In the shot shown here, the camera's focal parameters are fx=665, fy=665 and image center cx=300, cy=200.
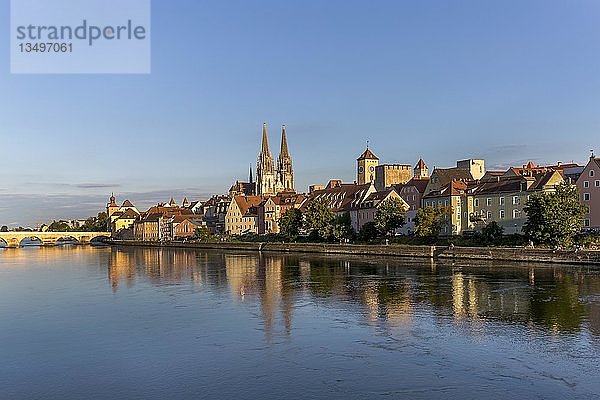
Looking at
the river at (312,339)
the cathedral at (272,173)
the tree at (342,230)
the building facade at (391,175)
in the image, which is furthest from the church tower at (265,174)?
the river at (312,339)

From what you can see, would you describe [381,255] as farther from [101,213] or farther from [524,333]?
[101,213]

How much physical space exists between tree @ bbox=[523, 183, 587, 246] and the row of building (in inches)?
353

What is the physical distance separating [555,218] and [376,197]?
Answer: 36.2 m

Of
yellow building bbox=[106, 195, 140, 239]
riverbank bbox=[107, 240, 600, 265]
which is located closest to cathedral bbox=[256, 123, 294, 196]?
yellow building bbox=[106, 195, 140, 239]

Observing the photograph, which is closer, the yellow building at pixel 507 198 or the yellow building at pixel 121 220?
the yellow building at pixel 507 198

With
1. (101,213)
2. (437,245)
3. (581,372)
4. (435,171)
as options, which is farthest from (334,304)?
(101,213)

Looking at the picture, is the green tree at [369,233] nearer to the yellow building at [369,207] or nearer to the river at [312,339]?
the yellow building at [369,207]

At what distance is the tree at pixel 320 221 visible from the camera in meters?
75.9

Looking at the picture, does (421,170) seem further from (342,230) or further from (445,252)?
(445,252)

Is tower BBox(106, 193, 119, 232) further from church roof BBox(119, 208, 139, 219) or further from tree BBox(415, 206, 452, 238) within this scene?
tree BBox(415, 206, 452, 238)

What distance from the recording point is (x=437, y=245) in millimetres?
60000

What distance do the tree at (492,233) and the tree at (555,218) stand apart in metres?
6.32

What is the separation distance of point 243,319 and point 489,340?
10.0 metres

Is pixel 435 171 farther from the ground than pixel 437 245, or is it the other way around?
pixel 435 171
